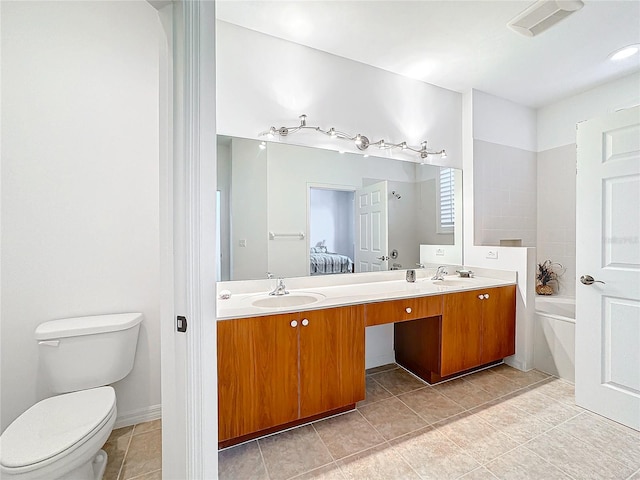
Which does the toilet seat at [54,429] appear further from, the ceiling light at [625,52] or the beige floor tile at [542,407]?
the ceiling light at [625,52]

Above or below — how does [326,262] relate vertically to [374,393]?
above

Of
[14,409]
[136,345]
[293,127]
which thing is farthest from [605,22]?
[14,409]

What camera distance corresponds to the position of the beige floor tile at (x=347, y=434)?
1533 mm

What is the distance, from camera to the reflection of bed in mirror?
7.22 feet

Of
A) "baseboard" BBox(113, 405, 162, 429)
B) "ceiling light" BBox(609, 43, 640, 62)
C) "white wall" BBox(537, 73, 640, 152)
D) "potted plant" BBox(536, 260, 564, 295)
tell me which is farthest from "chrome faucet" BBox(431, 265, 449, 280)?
"baseboard" BBox(113, 405, 162, 429)

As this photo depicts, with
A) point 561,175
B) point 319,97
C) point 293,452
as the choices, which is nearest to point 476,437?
point 293,452

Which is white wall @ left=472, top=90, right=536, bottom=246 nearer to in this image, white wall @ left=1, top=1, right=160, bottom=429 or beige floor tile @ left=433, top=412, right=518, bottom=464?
beige floor tile @ left=433, top=412, right=518, bottom=464

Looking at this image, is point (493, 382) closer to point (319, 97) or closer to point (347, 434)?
point (347, 434)

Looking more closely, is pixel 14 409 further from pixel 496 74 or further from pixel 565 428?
pixel 496 74

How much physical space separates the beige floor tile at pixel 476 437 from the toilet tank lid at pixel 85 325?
6.28ft

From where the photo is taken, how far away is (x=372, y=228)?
95.3 inches

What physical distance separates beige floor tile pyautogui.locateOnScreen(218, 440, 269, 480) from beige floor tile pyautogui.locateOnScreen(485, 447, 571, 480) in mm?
1126

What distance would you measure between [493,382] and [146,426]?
247 cm

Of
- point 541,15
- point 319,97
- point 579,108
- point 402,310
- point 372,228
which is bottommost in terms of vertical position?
point 402,310
